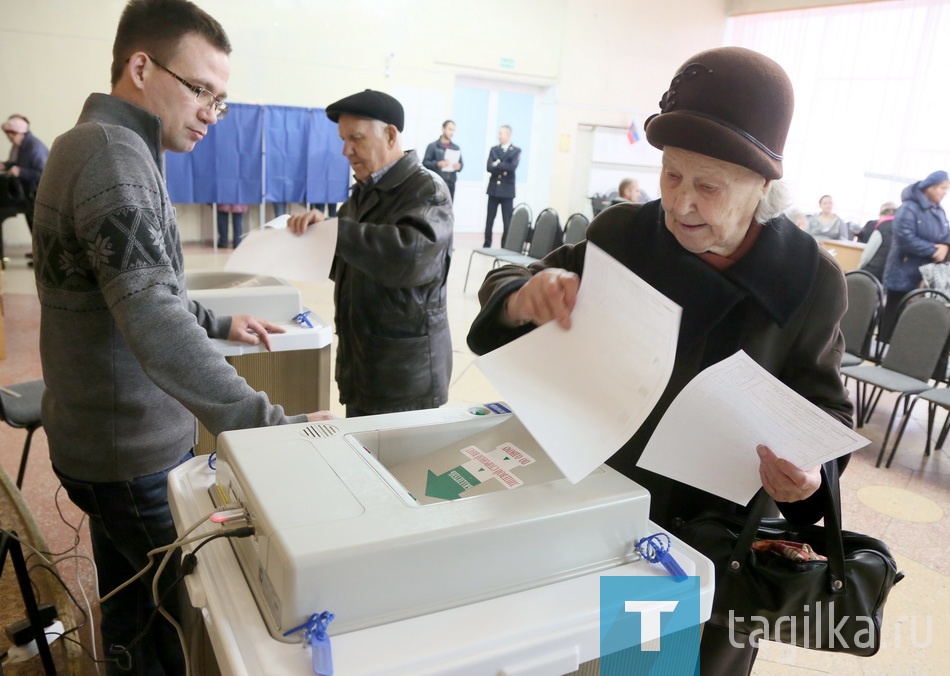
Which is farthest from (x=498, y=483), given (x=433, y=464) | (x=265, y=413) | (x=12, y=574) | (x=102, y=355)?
(x=12, y=574)

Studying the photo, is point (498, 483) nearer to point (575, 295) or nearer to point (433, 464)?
point (433, 464)

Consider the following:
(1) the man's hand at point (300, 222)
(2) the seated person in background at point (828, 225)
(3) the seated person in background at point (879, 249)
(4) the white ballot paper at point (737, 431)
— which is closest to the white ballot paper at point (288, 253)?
(1) the man's hand at point (300, 222)

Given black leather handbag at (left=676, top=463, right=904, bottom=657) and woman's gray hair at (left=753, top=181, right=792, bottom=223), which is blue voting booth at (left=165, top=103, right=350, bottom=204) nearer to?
woman's gray hair at (left=753, top=181, right=792, bottom=223)

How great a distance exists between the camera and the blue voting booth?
24.0ft

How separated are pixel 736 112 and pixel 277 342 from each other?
4.22 ft

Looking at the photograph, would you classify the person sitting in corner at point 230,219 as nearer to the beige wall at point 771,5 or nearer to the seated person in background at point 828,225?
the seated person in background at point 828,225

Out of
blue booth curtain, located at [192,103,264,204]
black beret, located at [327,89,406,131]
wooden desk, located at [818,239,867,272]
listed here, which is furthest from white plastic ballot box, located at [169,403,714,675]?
blue booth curtain, located at [192,103,264,204]

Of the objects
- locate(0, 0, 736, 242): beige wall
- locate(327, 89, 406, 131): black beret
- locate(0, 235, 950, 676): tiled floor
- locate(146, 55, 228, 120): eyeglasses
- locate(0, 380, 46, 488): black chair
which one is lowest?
locate(0, 235, 950, 676): tiled floor

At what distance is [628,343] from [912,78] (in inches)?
363

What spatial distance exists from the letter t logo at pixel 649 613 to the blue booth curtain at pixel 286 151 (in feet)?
25.2

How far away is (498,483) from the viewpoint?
0.85m

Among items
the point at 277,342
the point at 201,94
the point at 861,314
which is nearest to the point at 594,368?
the point at 201,94

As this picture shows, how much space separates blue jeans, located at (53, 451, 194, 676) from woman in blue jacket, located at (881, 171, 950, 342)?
15.8 ft

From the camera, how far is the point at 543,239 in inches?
226
